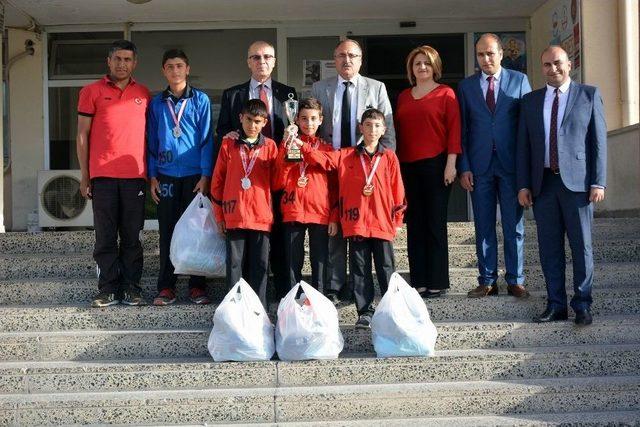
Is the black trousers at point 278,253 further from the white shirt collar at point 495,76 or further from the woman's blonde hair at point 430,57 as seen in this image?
the white shirt collar at point 495,76

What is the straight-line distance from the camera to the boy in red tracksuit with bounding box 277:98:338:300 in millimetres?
6008

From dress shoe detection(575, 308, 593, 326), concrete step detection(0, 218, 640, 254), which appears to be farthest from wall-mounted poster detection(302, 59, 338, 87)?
dress shoe detection(575, 308, 593, 326)

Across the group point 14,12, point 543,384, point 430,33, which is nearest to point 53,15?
point 14,12

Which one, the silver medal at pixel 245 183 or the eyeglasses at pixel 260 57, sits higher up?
the eyeglasses at pixel 260 57

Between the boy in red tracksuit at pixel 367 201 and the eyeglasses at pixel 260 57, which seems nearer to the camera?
the boy in red tracksuit at pixel 367 201

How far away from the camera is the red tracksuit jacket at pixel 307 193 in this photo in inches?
236

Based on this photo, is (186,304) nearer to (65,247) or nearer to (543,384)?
(65,247)

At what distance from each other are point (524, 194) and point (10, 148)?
6.65 metres

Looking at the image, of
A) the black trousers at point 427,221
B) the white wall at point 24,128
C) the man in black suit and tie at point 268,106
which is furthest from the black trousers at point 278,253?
the white wall at point 24,128

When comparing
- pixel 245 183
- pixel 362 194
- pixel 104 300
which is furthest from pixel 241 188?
pixel 104 300

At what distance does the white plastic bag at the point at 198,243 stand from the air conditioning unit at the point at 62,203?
4019 mm

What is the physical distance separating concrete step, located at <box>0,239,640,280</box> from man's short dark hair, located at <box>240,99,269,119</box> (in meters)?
1.43

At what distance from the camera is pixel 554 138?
589 cm

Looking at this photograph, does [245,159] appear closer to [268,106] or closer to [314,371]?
[268,106]
